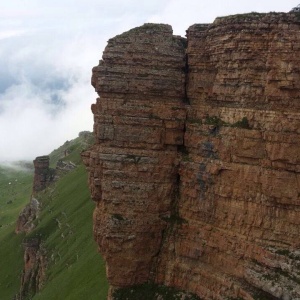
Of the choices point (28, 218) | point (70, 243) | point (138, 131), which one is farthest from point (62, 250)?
point (138, 131)

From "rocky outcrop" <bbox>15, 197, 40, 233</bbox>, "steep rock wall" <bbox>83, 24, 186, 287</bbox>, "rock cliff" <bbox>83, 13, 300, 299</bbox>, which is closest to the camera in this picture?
"rock cliff" <bbox>83, 13, 300, 299</bbox>

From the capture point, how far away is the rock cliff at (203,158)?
32.8m

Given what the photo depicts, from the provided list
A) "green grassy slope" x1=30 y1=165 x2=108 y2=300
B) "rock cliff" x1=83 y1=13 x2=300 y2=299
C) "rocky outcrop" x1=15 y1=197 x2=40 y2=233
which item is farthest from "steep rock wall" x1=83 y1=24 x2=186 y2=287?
"rocky outcrop" x1=15 y1=197 x2=40 y2=233

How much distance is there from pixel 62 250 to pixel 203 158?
Answer: 60995 millimetres

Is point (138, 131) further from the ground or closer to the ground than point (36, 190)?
further from the ground

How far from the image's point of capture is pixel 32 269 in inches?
3851

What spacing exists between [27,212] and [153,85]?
4152 inches

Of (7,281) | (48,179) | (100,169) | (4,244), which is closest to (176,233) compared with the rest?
(100,169)

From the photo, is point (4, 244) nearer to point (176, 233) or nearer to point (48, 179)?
point (48, 179)

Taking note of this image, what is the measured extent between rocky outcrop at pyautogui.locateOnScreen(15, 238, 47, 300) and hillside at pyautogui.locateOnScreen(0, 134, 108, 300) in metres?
0.24

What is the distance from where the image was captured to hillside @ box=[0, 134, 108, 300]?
69812 mm

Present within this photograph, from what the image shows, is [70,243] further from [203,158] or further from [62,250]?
[203,158]

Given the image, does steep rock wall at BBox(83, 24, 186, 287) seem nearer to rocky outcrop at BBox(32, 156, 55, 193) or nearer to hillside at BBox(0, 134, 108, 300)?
hillside at BBox(0, 134, 108, 300)

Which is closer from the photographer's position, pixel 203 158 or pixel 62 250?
pixel 203 158
